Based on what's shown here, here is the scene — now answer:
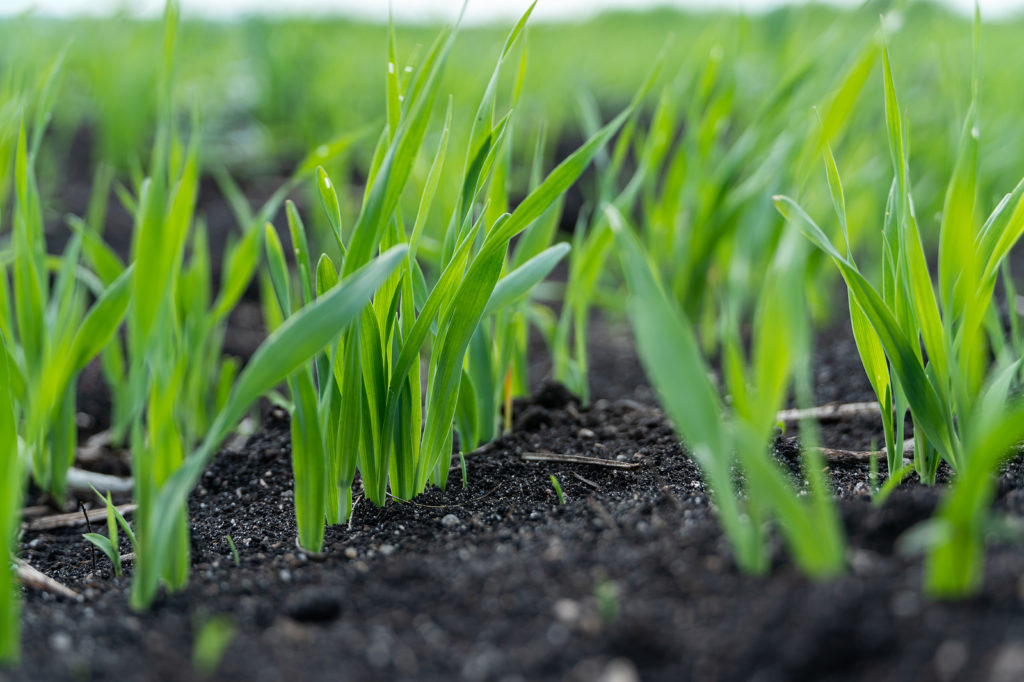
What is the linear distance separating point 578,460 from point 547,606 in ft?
1.40

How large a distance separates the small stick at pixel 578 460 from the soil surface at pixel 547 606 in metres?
0.06

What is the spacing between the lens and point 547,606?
62 centimetres

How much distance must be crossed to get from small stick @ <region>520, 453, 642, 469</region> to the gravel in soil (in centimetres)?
9

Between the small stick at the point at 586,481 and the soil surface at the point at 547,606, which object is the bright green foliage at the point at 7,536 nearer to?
the soil surface at the point at 547,606

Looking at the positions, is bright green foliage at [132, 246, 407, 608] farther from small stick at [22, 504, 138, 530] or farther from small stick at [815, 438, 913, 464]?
small stick at [815, 438, 913, 464]

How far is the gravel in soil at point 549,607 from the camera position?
531 mm

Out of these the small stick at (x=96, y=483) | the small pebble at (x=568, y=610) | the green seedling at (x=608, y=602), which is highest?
the green seedling at (x=608, y=602)

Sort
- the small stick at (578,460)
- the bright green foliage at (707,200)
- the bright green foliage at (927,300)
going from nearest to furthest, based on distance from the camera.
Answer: the bright green foliage at (927,300) < the small stick at (578,460) < the bright green foliage at (707,200)

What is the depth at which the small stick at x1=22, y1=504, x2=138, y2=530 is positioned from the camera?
114 cm

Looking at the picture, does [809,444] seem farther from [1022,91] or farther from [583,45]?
[583,45]

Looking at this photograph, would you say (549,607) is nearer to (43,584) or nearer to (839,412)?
→ (43,584)

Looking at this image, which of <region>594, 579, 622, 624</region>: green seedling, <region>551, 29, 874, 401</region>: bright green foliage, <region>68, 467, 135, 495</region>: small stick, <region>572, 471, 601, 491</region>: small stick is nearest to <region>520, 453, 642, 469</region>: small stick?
<region>572, 471, 601, 491</region>: small stick

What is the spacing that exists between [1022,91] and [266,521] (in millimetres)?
2341

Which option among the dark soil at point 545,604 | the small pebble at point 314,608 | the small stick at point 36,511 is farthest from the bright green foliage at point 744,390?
the small stick at point 36,511
